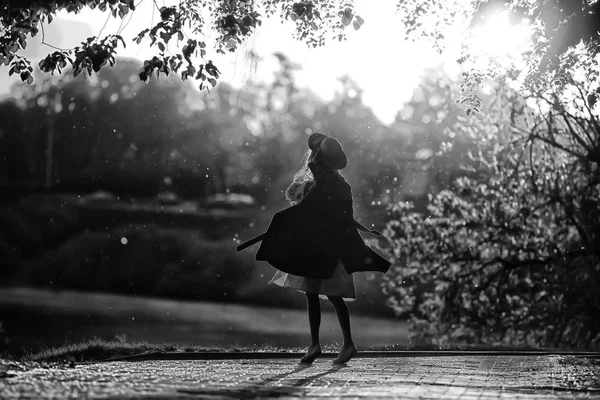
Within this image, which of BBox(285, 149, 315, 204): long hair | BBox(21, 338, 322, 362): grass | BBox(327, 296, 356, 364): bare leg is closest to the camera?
BBox(327, 296, 356, 364): bare leg

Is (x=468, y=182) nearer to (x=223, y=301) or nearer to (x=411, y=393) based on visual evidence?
(x=411, y=393)

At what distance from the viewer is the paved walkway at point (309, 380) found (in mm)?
6652

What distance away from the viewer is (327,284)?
31.0 ft

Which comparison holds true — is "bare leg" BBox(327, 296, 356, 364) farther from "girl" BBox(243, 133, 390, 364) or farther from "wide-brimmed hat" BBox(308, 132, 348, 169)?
"wide-brimmed hat" BBox(308, 132, 348, 169)

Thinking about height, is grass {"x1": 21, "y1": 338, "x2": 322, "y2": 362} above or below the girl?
below

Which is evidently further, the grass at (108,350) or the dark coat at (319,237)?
the grass at (108,350)

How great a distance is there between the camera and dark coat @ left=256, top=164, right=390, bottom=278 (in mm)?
9461

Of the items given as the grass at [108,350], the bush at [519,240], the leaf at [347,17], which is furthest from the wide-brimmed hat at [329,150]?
the grass at [108,350]

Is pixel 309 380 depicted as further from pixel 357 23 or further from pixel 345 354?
pixel 357 23

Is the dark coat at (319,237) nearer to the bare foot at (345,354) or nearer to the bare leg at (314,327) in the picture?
the bare leg at (314,327)

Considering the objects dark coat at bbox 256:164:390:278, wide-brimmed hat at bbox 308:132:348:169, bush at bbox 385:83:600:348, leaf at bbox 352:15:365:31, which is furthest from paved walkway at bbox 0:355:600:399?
leaf at bbox 352:15:365:31

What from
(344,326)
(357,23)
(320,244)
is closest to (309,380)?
(344,326)

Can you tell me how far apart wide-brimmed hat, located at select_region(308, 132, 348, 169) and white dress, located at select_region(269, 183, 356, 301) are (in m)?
1.03

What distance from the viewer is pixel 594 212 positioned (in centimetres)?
848
